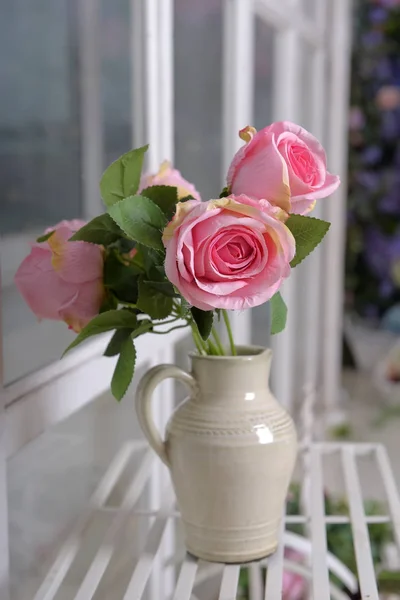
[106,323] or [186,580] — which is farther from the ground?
[106,323]

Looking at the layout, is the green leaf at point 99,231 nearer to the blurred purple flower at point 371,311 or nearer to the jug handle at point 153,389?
the jug handle at point 153,389

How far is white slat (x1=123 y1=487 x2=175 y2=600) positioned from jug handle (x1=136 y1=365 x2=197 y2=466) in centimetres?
10

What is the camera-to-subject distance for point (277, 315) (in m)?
0.67

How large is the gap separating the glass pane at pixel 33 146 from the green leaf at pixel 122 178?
0.14 metres

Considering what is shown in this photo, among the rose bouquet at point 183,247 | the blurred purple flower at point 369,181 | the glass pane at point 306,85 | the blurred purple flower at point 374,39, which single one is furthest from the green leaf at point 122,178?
the blurred purple flower at point 374,39

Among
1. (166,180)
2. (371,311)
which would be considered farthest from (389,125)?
(166,180)

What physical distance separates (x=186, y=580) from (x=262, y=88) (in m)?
1.33

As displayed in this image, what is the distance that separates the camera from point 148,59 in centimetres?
106

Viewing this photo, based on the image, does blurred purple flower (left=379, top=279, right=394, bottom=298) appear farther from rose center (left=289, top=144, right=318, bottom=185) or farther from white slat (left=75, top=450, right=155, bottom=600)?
rose center (left=289, top=144, right=318, bottom=185)

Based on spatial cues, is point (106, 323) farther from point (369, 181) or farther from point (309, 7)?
point (369, 181)

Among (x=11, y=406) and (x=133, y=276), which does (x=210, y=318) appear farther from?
(x=11, y=406)

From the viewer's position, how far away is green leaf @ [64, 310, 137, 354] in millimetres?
666

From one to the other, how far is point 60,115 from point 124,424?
46 centimetres

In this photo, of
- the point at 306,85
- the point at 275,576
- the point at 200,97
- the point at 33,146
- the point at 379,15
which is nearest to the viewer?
the point at 275,576
